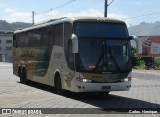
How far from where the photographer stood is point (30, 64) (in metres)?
24.7

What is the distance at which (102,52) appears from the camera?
1700cm

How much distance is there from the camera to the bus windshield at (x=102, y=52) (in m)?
16.8

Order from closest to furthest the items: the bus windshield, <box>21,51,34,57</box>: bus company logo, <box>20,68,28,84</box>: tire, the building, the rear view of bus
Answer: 1. the rear view of bus
2. the bus windshield
3. <box>21,51,34,57</box>: bus company logo
4. <box>20,68,28,84</box>: tire
5. the building

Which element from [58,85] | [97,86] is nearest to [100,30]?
[97,86]

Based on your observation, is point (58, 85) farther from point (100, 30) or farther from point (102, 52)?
point (100, 30)

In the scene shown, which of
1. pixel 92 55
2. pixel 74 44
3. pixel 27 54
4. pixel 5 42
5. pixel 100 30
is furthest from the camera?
pixel 5 42

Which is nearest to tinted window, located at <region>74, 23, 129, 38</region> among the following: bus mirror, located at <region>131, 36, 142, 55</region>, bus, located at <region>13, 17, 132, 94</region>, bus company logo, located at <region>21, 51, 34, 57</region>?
bus, located at <region>13, 17, 132, 94</region>

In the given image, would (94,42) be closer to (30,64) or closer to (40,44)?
(40,44)

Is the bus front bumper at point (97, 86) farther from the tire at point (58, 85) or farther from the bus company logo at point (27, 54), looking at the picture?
the bus company logo at point (27, 54)

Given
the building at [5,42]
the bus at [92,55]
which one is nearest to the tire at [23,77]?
the bus at [92,55]

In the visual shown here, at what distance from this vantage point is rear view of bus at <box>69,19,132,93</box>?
54.7 ft

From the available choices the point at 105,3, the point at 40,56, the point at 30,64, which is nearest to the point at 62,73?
the point at 40,56

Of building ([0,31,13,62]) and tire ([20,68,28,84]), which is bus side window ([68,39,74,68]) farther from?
building ([0,31,13,62])

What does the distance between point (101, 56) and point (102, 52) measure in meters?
0.16
